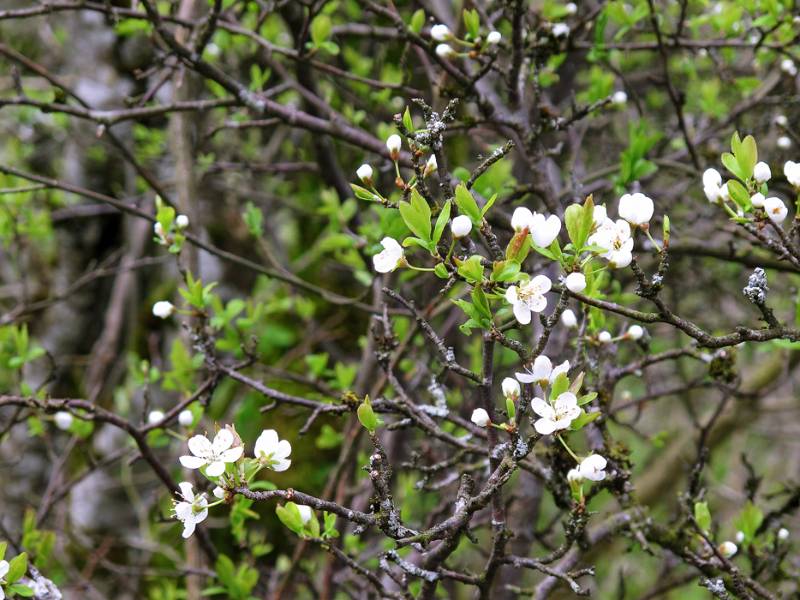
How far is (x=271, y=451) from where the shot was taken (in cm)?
120

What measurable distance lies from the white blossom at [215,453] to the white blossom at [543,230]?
1.91 feet

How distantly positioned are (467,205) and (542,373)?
11.9 inches

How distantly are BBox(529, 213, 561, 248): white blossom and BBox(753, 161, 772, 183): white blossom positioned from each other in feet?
1.28

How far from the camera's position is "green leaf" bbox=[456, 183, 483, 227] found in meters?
1.14

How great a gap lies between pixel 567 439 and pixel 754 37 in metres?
1.78

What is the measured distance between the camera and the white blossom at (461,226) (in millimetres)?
1122

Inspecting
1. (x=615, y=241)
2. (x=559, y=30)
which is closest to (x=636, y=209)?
(x=615, y=241)

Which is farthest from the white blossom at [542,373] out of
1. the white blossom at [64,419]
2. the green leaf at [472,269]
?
the white blossom at [64,419]

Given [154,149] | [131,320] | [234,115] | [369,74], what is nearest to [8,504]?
[131,320]

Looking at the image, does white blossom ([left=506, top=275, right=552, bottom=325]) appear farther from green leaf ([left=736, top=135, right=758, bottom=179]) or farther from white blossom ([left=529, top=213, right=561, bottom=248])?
green leaf ([left=736, top=135, right=758, bottom=179])

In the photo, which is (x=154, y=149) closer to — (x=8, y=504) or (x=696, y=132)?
(x=8, y=504)

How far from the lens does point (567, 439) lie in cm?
151

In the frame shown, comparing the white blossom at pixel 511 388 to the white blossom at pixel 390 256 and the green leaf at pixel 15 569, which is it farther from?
the green leaf at pixel 15 569

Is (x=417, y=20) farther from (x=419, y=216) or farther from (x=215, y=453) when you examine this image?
(x=215, y=453)
